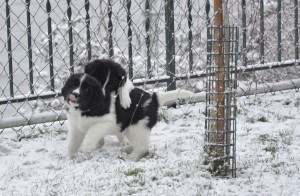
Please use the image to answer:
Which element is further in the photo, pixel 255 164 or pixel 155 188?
pixel 255 164

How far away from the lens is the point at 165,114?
21.8ft

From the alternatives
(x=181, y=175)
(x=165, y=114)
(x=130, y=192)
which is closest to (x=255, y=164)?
(x=181, y=175)

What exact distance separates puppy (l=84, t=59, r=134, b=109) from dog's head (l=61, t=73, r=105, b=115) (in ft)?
0.57

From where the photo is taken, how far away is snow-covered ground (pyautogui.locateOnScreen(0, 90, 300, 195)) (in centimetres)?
439

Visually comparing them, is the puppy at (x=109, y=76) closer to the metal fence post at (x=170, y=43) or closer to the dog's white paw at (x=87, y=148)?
the dog's white paw at (x=87, y=148)

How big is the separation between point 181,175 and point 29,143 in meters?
1.76

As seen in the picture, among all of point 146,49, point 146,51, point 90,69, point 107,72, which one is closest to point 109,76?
point 107,72

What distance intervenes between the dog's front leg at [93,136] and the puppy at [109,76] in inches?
11.3

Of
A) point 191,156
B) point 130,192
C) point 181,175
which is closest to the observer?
point 130,192

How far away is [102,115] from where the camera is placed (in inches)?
207

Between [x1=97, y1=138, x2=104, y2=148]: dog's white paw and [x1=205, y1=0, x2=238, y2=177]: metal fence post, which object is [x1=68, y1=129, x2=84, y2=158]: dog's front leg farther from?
[x1=205, y1=0, x2=238, y2=177]: metal fence post

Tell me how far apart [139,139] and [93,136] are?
0.38 m

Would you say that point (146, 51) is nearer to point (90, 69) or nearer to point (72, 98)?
point (90, 69)

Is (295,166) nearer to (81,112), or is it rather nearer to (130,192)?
(130,192)
